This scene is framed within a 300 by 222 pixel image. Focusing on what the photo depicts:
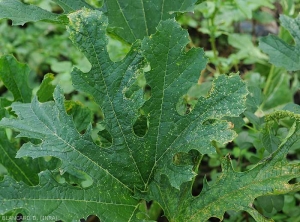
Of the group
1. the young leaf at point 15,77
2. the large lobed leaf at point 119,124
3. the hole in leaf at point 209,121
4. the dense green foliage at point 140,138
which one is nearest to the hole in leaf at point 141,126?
the dense green foliage at point 140,138

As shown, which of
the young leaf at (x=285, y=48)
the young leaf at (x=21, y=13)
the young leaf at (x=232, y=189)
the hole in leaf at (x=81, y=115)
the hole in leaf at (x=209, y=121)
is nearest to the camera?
the young leaf at (x=232, y=189)

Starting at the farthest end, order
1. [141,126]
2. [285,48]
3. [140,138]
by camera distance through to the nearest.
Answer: [285,48] < [141,126] < [140,138]

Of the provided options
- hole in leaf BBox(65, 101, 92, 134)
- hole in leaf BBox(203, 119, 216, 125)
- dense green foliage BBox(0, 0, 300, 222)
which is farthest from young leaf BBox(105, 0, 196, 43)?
hole in leaf BBox(203, 119, 216, 125)

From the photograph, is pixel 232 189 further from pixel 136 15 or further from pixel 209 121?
pixel 136 15

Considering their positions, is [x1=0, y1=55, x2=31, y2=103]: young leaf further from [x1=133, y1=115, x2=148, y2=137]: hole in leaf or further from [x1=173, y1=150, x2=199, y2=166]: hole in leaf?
[x1=173, y1=150, x2=199, y2=166]: hole in leaf

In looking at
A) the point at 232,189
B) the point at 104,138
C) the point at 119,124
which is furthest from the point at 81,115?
the point at 232,189

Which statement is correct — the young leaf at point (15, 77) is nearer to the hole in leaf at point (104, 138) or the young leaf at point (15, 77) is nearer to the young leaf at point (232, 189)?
the hole in leaf at point (104, 138)
